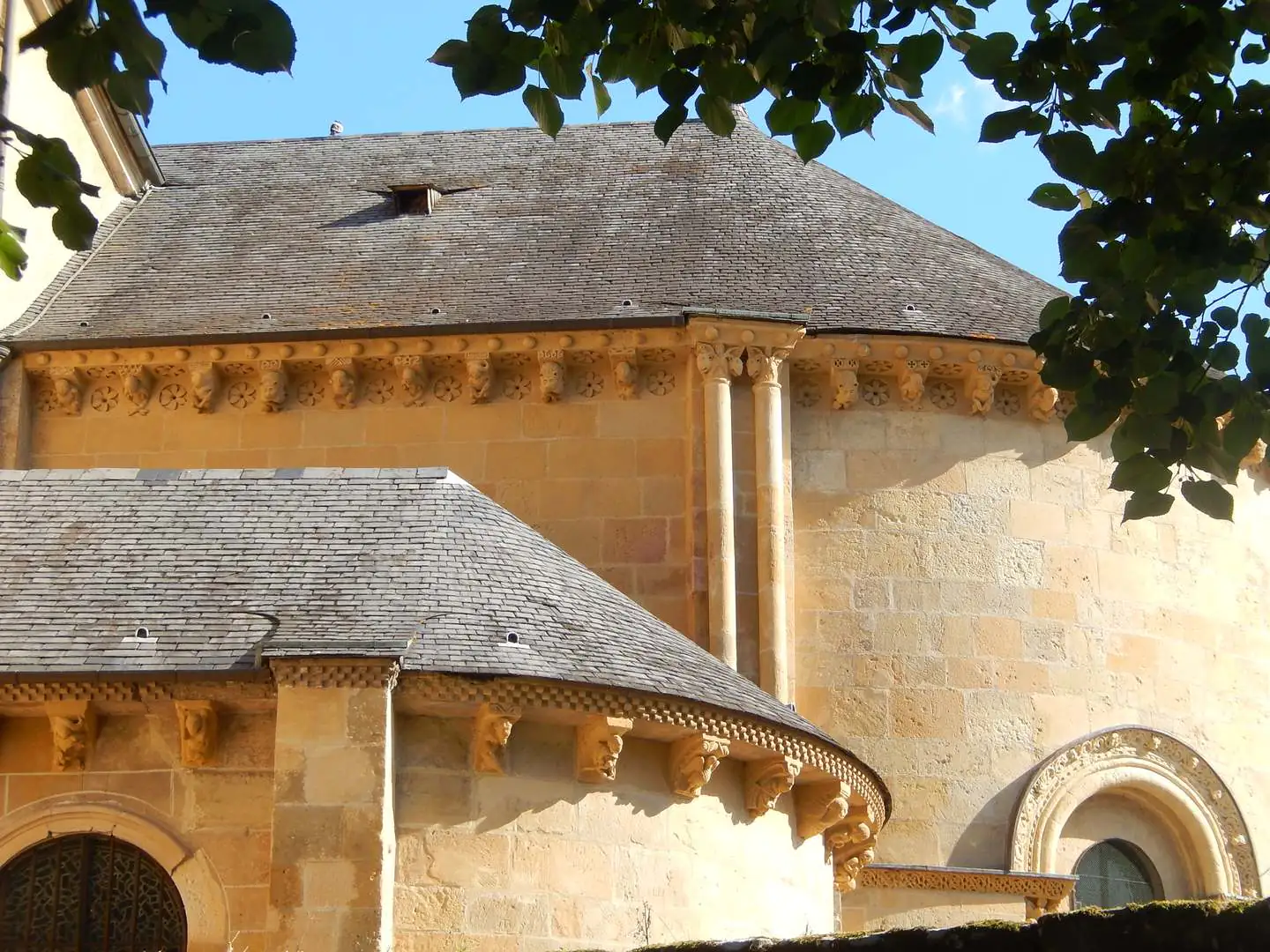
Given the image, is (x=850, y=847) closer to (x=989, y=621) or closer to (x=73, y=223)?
(x=989, y=621)

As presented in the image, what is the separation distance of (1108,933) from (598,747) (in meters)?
5.58

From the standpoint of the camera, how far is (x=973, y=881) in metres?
15.6

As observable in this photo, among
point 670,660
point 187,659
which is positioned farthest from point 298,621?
point 670,660

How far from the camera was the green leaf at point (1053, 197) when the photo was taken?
22.0ft

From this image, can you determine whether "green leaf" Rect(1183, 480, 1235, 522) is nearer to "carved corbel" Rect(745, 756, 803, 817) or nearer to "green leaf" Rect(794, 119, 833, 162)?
"green leaf" Rect(794, 119, 833, 162)

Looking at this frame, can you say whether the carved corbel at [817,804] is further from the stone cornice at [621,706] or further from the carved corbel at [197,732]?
the carved corbel at [197,732]

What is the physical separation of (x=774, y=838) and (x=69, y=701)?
13.6 feet

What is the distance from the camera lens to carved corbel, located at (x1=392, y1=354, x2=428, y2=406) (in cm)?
1706

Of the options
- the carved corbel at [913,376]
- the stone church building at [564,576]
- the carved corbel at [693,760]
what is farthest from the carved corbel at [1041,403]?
the carved corbel at [693,760]

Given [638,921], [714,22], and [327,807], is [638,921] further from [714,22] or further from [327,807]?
[714,22]

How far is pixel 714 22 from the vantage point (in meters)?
6.41

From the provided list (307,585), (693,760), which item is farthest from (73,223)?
(693,760)

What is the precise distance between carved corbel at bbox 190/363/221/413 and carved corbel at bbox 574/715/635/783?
7.13 metres

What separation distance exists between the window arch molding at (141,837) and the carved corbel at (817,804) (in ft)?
12.0
